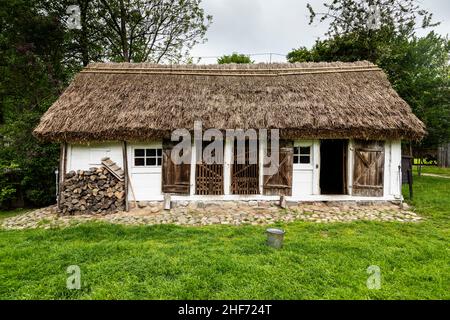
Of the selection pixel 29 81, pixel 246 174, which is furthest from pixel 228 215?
pixel 29 81

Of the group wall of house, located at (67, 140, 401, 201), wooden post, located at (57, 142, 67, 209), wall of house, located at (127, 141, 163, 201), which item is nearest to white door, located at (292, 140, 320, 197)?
wall of house, located at (67, 140, 401, 201)

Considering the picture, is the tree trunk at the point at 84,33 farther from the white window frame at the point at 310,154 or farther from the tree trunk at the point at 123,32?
the white window frame at the point at 310,154

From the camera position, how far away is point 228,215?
6.51 m

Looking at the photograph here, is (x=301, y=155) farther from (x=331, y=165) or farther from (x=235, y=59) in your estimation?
(x=235, y=59)

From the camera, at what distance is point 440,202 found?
24.4 feet

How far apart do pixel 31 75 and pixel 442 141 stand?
17.8 m

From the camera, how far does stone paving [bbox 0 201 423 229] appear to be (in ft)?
20.0

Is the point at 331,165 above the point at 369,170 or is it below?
above

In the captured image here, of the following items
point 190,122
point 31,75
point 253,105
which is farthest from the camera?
point 31,75

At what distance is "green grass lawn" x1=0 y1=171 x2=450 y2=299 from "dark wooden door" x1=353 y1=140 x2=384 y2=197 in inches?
69.8

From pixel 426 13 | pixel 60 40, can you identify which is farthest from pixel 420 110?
pixel 60 40

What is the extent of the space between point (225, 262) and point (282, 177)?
13.5 ft

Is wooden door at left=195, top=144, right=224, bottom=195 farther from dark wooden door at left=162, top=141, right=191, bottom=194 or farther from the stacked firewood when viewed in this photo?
the stacked firewood
